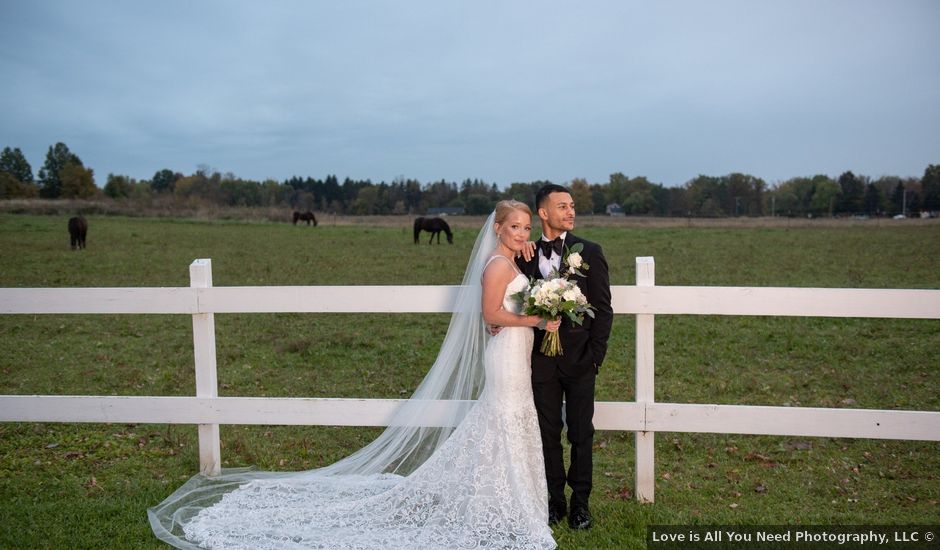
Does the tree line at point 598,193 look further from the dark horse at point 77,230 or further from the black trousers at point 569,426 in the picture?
the black trousers at point 569,426

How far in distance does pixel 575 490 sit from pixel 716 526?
0.95 meters

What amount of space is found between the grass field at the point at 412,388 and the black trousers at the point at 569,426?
27 centimetres

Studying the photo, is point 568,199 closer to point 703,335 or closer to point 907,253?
point 703,335

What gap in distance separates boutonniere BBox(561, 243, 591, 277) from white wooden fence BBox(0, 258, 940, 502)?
507 mm

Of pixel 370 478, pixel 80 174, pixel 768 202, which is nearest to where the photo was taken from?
pixel 370 478

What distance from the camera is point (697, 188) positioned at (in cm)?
9569

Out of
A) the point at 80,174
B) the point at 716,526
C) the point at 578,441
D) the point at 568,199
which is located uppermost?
the point at 80,174

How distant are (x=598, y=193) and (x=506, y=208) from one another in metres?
94.4

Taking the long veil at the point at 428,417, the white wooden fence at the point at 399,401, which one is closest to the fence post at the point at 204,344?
the white wooden fence at the point at 399,401

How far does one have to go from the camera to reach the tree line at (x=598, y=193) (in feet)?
Answer: 256

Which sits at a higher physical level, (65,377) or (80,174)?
(80,174)

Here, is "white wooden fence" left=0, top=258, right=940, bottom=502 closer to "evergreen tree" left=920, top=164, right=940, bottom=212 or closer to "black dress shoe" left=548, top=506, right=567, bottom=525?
"black dress shoe" left=548, top=506, right=567, bottom=525

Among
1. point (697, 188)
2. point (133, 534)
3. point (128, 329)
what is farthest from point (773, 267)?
point (697, 188)

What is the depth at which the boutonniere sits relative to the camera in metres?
4.15
